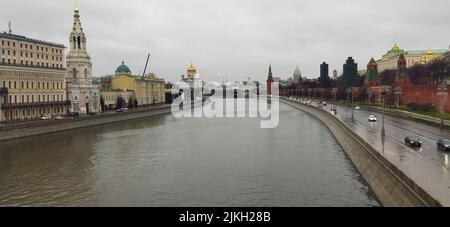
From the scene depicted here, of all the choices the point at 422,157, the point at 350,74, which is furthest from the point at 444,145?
the point at 350,74

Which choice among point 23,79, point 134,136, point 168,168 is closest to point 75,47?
point 23,79

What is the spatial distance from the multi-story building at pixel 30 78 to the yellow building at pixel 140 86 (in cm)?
2887

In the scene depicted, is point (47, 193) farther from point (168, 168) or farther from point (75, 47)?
point (75, 47)

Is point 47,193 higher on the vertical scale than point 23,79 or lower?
lower

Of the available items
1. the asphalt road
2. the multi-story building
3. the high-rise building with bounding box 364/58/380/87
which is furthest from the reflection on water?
the high-rise building with bounding box 364/58/380/87

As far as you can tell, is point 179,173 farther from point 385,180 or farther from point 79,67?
point 79,67

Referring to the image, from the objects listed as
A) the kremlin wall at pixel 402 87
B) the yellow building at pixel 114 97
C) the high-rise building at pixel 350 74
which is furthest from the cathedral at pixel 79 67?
the high-rise building at pixel 350 74

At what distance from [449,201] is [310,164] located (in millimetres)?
17035

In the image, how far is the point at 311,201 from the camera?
22812 mm

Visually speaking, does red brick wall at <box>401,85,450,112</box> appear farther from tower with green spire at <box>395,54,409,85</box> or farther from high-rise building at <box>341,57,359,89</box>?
high-rise building at <box>341,57,359,89</box>

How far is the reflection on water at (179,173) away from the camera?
2352cm

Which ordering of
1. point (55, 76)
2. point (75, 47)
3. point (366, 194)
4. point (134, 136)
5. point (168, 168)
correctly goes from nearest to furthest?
point (366, 194), point (168, 168), point (134, 136), point (55, 76), point (75, 47)

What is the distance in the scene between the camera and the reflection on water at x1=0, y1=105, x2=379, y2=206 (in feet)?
77.2

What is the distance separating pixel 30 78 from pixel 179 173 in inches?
1651
